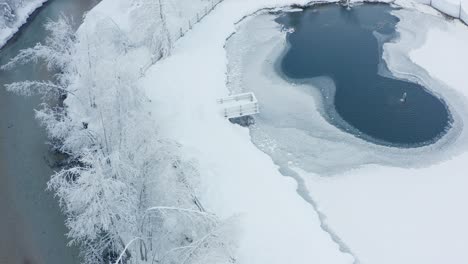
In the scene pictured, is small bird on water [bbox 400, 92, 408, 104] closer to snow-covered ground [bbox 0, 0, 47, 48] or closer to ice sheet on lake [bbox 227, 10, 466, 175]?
ice sheet on lake [bbox 227, 10, 466, 175]

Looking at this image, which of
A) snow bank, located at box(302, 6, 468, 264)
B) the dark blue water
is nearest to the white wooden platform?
the dark blue water

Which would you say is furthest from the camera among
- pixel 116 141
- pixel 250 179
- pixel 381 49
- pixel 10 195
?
pixel 381 49

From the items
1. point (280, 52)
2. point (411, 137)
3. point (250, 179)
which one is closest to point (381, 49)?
point (280, 52)

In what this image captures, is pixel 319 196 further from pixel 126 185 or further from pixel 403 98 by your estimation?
pixel 403 98

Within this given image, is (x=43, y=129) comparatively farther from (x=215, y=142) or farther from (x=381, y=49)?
(x=381, y=49)

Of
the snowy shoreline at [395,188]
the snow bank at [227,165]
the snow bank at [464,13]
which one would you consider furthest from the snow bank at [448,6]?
the snow bank at [227,165]

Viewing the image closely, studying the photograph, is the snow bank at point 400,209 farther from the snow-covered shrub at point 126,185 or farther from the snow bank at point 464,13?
A: the snow bank at point 464,13

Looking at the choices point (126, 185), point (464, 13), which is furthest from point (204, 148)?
point (464, 13)
